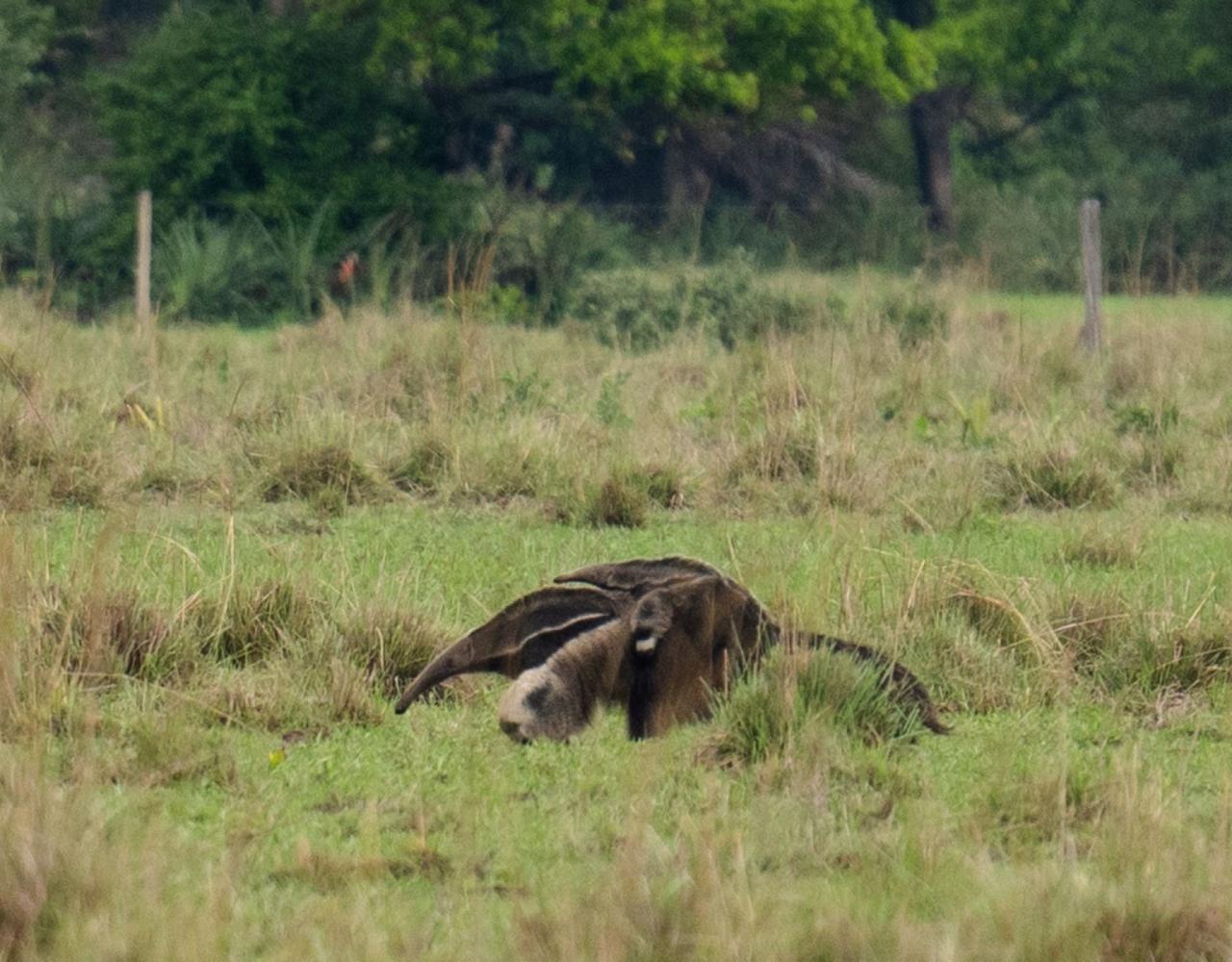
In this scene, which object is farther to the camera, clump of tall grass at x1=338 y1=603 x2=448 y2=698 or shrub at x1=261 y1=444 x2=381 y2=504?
shrub at x1=261 y1=444 x2=381 y2=504

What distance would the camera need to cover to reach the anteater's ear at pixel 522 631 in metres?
5.47

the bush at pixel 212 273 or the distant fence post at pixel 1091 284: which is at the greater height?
the distant fence post at pixel 1091 284

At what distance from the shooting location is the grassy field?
3662mm

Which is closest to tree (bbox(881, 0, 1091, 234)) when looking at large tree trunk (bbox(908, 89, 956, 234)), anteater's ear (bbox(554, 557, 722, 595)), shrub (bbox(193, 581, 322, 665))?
large tree trunk (bbox(908, 89, 956, 234))

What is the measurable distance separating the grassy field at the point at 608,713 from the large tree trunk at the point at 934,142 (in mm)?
27618

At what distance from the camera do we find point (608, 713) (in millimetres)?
5570

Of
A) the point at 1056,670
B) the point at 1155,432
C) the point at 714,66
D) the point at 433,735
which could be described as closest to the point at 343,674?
the point at 433,735

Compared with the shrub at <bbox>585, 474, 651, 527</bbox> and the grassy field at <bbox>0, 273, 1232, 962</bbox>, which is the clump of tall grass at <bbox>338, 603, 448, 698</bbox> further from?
the shrub at <bbox>585, 474, 651, 527</bbox>

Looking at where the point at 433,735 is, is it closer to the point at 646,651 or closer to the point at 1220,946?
the point at 646,651

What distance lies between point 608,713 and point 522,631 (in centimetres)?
33

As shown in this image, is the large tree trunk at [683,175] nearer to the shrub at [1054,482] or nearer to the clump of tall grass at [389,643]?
the shrub at [1054,482]

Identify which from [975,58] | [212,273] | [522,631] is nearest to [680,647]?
[522,631]

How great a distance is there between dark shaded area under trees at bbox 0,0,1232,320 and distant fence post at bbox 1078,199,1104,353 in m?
0.46

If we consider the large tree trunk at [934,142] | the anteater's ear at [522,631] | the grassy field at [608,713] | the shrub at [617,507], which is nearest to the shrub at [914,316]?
the grassy field at [608,713]
